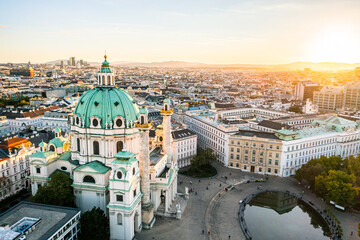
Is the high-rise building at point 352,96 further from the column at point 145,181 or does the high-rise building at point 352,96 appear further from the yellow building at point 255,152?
the column at point 145,181

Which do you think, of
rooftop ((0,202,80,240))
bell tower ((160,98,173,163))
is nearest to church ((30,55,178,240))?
rooftop ((0,202,80,240))

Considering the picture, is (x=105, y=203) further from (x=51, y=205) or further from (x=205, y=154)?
(x=205, y=154)

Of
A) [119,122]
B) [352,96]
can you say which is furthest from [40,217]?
[352,96]

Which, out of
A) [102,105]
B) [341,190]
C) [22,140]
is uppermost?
[102,105]

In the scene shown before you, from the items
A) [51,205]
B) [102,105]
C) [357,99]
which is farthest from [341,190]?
[357,99]

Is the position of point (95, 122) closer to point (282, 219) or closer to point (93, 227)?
point (93, 227)

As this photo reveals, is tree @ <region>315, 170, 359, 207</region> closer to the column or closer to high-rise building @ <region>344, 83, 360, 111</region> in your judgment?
the column
